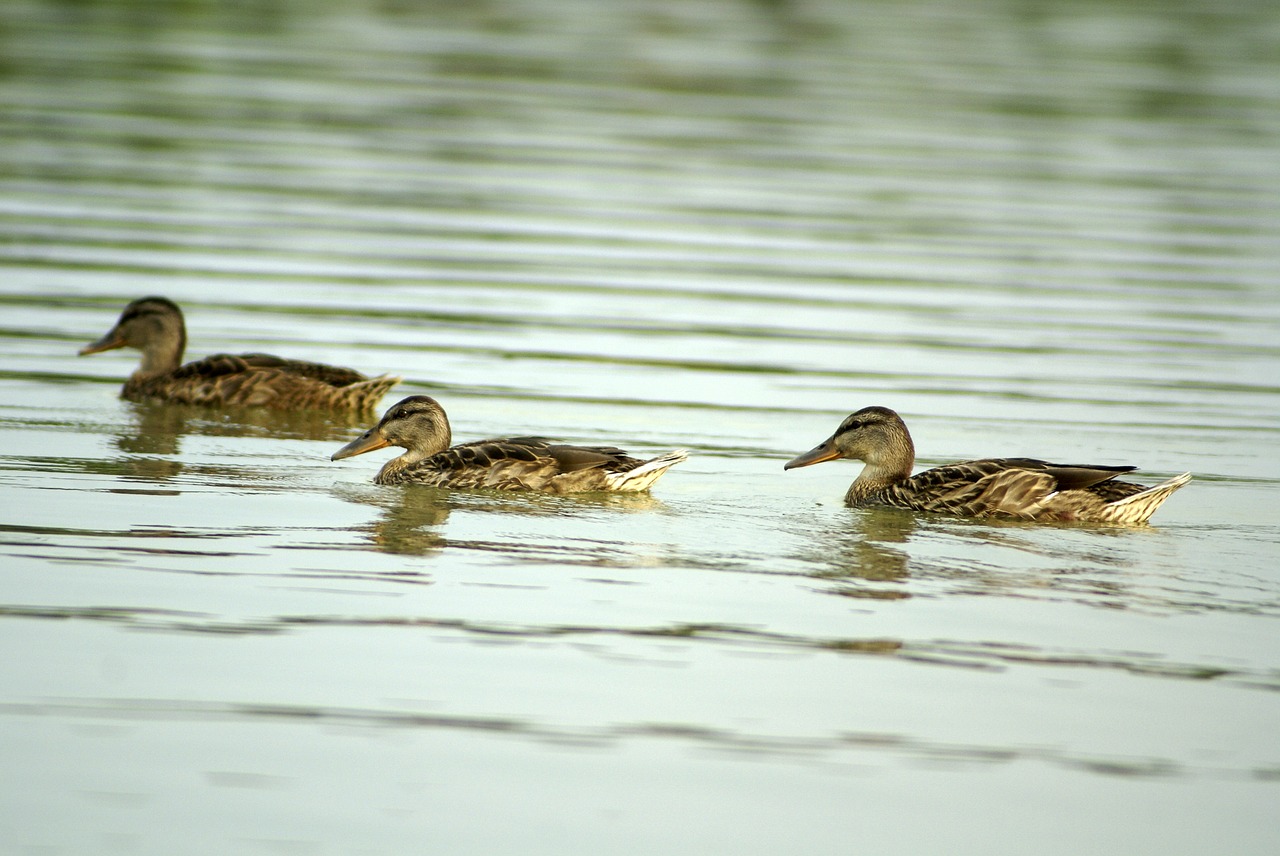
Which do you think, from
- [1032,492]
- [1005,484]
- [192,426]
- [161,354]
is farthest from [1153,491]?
[161,354]

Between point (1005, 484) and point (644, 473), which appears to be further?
point (644, 473)

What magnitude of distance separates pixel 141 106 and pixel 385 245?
A: 8888 mm

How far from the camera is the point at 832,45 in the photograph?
38.0 metres

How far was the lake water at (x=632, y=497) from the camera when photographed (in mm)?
5738

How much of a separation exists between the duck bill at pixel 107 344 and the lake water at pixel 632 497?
297 mm

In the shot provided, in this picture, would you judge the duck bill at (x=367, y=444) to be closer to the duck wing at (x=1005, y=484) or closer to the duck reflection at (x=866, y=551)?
the duck reflection at (x=866, y=551)

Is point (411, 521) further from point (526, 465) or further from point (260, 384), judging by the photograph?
point (260, 384)

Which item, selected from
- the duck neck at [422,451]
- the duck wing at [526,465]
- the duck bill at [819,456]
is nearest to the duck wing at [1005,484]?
the duck bill at [819,456]

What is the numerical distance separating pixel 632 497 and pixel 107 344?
15.2ft

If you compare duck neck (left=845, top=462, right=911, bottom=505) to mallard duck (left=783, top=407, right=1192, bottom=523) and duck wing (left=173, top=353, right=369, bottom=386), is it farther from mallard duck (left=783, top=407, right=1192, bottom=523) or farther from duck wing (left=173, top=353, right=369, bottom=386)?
duck wing (left=173, top=353, right=369, bottom=386)

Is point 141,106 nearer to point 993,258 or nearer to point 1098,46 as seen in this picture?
point 993,258

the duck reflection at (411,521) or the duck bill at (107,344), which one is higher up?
the duck bill at (107,344)

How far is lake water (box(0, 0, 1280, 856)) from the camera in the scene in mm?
5738

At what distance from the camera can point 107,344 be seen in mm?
12734
